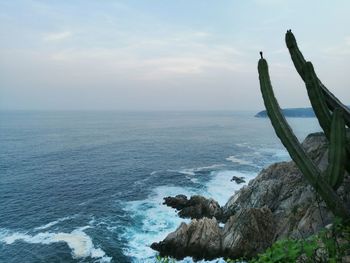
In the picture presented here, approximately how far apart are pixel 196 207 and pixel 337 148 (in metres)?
38.7

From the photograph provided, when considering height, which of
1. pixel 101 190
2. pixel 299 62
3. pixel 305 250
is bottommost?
pixel 101 190

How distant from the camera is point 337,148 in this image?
819cm

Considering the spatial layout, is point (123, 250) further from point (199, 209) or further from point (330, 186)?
point (330, 186)

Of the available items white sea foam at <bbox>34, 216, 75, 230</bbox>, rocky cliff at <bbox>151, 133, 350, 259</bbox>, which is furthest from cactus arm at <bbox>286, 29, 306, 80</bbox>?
white sea foam at <bbox>34, 216, 75, 230</bbox>

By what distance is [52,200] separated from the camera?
168 feet

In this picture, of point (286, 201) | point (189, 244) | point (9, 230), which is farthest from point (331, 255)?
point (9, 230)

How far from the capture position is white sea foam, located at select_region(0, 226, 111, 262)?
34.6 metres

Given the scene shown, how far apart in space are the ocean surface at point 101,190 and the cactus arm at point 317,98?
28526 mm

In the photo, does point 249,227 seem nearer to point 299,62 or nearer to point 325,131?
point 325,131

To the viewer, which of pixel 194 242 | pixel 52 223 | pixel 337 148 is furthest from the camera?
pixel 52 223

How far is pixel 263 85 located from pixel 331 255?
4.64 meters

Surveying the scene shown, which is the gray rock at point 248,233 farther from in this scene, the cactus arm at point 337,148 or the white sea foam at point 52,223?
the cactus arm at point 337,148

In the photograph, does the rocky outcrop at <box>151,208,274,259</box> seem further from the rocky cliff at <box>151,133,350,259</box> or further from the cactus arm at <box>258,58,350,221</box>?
the cactus arm at <box>258,58,350,221</box>

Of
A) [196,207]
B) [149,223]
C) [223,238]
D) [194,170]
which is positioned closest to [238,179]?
[194,170]
